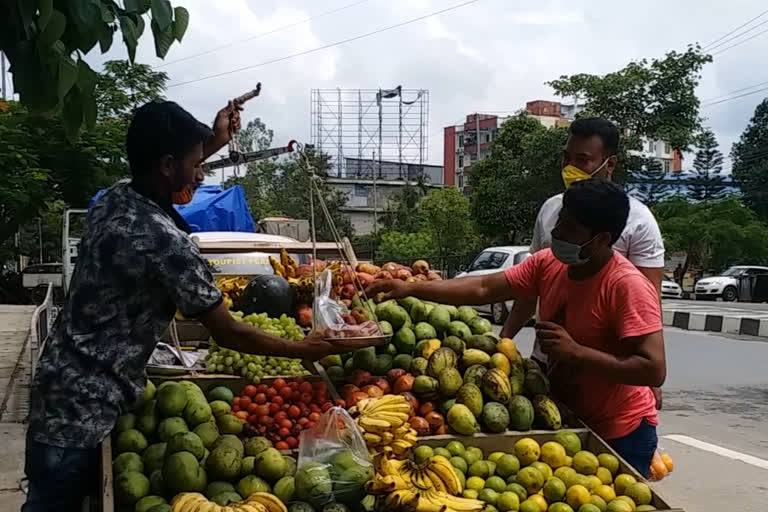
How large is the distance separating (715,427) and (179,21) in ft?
21.3

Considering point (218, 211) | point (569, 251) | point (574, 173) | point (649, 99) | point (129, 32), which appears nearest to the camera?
point (129, 32)

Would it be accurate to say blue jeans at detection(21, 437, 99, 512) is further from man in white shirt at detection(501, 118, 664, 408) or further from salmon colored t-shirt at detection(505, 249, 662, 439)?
man in white shirt at detection(501, 118, 664, 408)

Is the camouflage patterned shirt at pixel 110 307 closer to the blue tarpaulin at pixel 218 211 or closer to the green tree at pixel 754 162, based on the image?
the blue tarpaulin at pixel 218 211

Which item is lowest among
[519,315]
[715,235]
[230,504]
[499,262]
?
[230,504]

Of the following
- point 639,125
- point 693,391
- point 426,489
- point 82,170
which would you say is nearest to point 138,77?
point 82,170

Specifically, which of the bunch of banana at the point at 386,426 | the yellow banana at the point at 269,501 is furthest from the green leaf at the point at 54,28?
the bunch of banana at the point at 386,426

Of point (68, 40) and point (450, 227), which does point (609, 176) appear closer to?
point (68, 40)

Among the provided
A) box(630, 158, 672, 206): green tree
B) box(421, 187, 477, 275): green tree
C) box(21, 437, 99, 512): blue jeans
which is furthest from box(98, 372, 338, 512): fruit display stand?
box(630, 158, 672, 206): green tree

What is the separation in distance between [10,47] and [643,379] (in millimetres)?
2285

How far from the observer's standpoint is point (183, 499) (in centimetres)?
238

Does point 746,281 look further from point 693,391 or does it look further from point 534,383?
point 534,383

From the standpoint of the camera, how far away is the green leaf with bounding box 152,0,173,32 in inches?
99.4

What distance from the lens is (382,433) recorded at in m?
2.79

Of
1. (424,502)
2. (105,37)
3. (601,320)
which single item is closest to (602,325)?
(601,320)
